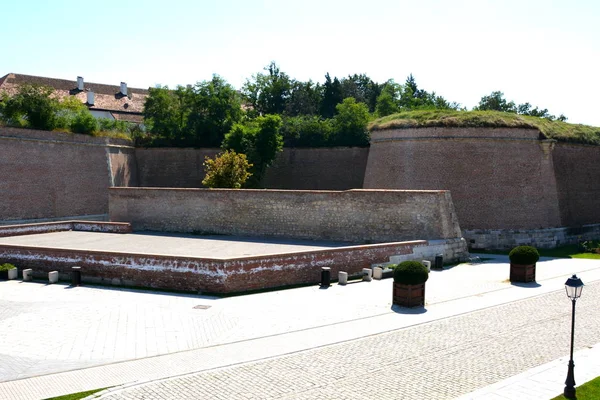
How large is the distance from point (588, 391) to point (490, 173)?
595 inches

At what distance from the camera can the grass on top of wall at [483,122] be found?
2164 cm

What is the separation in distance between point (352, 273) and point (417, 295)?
3.56 metres

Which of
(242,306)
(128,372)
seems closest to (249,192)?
(242,306)

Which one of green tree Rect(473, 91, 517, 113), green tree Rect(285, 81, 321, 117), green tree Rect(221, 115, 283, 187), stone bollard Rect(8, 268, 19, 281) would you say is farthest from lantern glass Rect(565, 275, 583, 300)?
green tree Rect(473, 91, 517, 113)

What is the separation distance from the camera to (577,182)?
79.5 ft

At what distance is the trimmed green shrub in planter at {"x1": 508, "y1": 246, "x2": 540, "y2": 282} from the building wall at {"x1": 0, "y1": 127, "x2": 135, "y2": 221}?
71.7 feet

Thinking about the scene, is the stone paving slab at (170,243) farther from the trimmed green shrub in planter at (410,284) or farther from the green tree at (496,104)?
the green tree at (496,104)

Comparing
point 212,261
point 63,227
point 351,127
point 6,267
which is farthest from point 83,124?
point 212,261

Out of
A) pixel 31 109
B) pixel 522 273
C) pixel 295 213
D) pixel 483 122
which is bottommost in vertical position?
pixel 522 273

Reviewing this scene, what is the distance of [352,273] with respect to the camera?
597 inches

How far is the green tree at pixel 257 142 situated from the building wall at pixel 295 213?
746 centimetres

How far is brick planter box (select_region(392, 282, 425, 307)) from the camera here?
11.7 m

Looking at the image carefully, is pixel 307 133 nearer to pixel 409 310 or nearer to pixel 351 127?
pixel 351 127

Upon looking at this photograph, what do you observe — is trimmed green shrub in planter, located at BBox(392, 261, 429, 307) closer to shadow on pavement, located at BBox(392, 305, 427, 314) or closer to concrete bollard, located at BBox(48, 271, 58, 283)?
shadow on pavement, located at BBox(392, 305, 427, 314)
